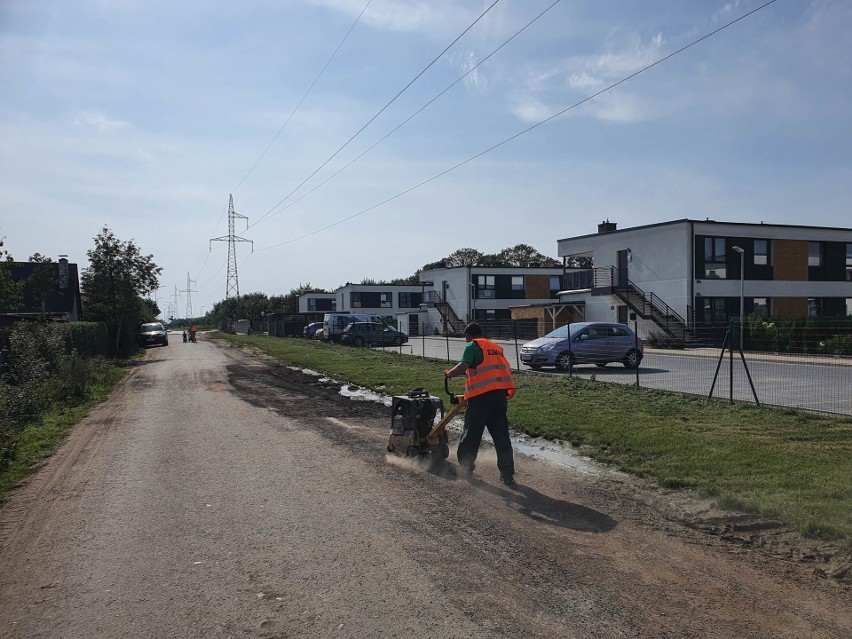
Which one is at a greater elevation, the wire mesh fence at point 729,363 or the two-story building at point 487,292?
the two-story building at point 487,292

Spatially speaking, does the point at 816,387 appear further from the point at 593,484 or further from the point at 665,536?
the point at 665,536

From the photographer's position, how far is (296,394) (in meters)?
17.1

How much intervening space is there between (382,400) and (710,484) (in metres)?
9.71

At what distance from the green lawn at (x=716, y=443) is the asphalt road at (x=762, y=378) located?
1.63 metres

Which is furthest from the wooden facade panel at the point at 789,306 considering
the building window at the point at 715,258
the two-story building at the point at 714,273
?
the building window at the point at 715,258

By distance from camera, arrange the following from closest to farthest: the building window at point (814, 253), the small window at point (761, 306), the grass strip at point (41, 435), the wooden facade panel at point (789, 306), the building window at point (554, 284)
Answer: the grass strip at point (41, 435) < the small window at point (761, 306) < the wooden facade panel at point (789, 306) < the building window at point (814, 253) < the building window at point (554, 284)

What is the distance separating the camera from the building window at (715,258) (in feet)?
119

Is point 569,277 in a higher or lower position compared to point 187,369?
higher

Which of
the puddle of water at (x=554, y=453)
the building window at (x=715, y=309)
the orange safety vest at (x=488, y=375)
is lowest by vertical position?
the puddle of water at (x=554, y=453)

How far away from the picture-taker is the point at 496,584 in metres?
4.62

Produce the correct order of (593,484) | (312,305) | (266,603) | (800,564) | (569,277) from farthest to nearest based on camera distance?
1. (312,305)
2. (569,277)
3. (593,484)
4. (800,564)
5. (266,603)

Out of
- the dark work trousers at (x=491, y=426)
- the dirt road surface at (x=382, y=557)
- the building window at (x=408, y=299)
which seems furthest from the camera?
the building window at (x=408, y=299)

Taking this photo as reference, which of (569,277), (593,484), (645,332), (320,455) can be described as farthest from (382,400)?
(569,277)

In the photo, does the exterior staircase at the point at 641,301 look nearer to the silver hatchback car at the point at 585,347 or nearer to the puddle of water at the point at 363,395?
the silver hatchback car at the point at 585,347
